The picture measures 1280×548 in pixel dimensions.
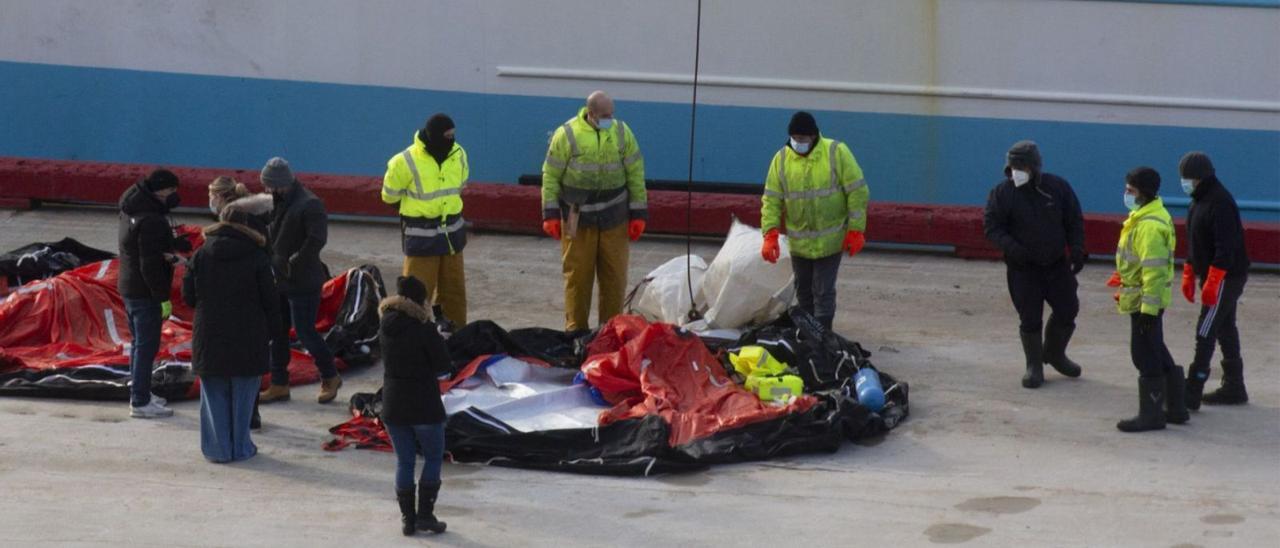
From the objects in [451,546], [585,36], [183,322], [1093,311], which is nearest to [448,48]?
[585,36]

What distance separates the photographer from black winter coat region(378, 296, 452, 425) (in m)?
7.14

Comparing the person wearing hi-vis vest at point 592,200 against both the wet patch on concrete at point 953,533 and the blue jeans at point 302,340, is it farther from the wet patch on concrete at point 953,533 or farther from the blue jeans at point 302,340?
the wet patch on concrete at point 953,533

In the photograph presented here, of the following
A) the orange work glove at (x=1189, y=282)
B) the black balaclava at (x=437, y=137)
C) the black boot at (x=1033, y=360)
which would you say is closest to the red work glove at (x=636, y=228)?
the black balaclava at (x=437, y=137)

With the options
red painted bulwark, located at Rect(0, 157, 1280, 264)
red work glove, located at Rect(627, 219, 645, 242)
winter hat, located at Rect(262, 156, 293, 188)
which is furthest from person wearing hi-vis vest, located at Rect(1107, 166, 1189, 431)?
red painted bulwark, located at Rect(0, 157, 1280, 264)

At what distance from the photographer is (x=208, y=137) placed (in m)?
15.6

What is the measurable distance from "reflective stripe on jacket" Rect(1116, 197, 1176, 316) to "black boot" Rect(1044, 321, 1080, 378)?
1033 mm

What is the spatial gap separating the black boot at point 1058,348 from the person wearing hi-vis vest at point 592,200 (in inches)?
107

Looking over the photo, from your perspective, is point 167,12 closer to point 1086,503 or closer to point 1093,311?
point 1093,311

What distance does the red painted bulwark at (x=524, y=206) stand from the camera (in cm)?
1364

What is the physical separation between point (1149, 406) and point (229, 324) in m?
4.89

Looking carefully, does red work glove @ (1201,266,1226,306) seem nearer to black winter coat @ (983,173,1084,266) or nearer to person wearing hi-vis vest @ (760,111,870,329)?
black winter coat @ (983,173,1084,266)

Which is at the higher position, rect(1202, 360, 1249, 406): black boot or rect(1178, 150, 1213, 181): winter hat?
rect(1178, 150, 1213, 181): winter hat

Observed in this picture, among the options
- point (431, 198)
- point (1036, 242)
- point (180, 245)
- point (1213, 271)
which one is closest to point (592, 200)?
point (431, 198)

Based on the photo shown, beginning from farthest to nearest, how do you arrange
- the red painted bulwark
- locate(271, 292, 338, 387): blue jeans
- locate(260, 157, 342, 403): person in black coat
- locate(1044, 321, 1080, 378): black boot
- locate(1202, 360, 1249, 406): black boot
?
the red painted bulwark
locate(1044, 321, 1080, 378): black boot
locate(271, 292, 338, 387): blue jeans
locate(260, 157, 342, 403): person in black coat
locate(1202, 360, 1249, 406): black boot
